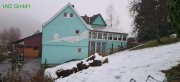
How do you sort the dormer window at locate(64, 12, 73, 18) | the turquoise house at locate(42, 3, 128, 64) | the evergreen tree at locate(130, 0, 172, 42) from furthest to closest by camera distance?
the dormer window at locate(64, 12, 73, 18) → the turquoise house at locate(42, 3, 128, 64) → the evergreen tree at locate(130, 0, 172, 42)

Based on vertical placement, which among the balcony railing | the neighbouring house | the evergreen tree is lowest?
the neighbouring house

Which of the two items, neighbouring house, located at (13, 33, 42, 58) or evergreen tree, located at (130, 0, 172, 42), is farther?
neighbouring house, located at (13, 33, 42, 58)

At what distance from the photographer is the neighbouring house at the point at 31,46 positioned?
142 ft

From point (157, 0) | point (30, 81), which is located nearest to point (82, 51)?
point (157, 0)

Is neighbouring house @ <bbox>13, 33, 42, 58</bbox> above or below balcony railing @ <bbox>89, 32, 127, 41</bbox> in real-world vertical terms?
below

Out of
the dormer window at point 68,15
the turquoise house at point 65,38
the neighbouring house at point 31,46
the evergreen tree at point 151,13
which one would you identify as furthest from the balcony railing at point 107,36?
the evergreen tree at point 151,13

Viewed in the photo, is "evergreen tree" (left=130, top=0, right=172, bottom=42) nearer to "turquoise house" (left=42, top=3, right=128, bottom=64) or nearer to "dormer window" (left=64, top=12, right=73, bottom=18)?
"turquoise house" (left=42, top=3, right=128, bottom=64)

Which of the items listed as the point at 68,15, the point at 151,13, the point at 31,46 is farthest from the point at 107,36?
the point at 151,13

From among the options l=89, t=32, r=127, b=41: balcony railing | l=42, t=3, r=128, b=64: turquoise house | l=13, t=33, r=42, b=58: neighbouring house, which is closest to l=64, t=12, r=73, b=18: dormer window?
l=42, t=3, r=128, b=64: turquoise house

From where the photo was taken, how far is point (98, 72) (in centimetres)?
1555

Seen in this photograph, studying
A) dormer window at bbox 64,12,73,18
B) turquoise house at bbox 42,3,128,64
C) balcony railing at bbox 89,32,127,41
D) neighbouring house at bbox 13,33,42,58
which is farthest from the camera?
balcony railing at bbox 89,32,127,41

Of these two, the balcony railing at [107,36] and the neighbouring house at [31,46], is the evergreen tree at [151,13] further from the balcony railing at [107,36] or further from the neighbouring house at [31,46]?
the neighbouring house at [31,46]

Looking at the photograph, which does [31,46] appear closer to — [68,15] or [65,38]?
[65,38]

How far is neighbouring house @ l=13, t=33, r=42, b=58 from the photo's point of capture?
43312mm
